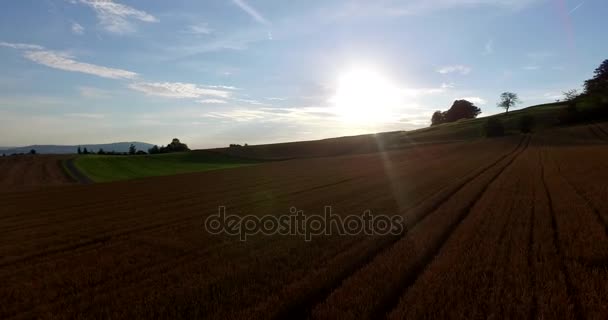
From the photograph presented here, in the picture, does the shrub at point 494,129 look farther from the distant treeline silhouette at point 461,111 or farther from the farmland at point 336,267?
the distant treeline silhouette at point 461,111

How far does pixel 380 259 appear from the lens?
25.6 feet

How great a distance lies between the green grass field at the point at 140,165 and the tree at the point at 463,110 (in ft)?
446

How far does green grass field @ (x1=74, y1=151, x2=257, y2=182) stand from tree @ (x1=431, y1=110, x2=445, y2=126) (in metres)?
142

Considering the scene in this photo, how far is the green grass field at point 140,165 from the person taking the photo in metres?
49.9

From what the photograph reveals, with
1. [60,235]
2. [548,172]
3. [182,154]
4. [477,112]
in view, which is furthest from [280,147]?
[477,112]

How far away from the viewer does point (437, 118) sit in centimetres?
18900

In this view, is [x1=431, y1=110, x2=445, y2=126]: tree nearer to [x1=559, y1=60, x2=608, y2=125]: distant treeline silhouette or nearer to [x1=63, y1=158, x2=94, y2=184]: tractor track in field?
[x1=559, y1=60, x2=608, y2=125]: distant treeline silhouette

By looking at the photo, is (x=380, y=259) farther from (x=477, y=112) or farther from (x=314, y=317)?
(x=477, y=112)

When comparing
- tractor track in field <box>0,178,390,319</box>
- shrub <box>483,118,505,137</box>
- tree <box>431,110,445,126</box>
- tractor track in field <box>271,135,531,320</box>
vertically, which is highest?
tree <box>431,110,445,126</box>

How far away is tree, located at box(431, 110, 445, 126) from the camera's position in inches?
7349

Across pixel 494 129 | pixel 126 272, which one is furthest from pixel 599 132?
pixel 126 272

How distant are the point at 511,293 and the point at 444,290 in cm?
109

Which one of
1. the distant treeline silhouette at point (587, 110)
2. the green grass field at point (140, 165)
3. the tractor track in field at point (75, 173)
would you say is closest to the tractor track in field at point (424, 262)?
the tractor track in field at point (75, 173)

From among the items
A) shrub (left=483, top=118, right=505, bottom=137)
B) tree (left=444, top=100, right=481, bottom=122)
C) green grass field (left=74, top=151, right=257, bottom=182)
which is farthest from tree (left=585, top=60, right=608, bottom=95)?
green grass field (left=74, top=151, right=257, bottom=182)
